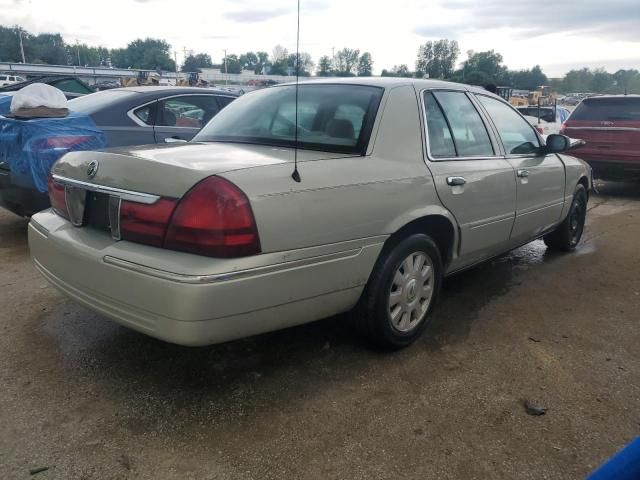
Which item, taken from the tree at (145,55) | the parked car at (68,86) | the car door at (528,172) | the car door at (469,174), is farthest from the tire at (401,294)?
the tree at (145,55)

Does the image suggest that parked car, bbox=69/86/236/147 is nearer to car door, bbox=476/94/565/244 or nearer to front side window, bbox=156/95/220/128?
front side window, bbox=156/95/220/128

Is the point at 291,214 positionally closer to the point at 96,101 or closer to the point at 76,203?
the point at 76,203

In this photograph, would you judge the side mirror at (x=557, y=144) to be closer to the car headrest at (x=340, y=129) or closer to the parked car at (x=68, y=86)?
the car headrest at (x=340, y=129)

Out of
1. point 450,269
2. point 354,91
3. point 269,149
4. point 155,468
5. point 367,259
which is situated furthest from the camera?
point 450,269

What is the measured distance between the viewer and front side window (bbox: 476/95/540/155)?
4074 mm

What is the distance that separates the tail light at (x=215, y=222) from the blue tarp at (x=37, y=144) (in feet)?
9.78

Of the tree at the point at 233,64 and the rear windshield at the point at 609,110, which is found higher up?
the rear windshield at the point at 609,110

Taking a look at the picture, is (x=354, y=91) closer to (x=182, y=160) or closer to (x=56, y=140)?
(x=182, y=160)

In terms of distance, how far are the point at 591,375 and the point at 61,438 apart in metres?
2.67

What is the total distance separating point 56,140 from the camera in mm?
4773

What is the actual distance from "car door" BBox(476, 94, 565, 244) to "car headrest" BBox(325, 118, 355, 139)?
4.70 ft

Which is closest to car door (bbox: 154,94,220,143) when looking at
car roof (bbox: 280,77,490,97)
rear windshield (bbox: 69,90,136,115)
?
rear windshield (bbox: 69,90,136,115)

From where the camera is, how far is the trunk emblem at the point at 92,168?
2.63 meters

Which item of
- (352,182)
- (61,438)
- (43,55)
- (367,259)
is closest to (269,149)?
(352,182)
